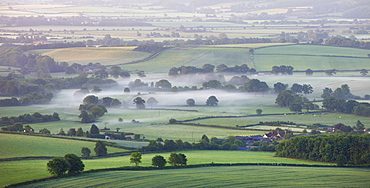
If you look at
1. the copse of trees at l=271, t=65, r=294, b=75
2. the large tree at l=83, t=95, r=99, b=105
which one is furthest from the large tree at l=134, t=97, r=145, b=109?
the copse of trees at l=271, t=65, r=294, b=75

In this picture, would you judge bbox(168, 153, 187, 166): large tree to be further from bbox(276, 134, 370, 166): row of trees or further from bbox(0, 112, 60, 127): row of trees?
bbox(0, 112, 60, 127): row of trees

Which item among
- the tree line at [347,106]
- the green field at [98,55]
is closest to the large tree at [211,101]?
the tree line at [347,106]

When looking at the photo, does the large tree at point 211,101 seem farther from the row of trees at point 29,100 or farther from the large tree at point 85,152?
the large tree at point 85,152

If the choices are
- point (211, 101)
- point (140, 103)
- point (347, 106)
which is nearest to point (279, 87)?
point (211, 101)

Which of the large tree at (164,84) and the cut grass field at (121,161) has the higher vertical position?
the large tree at (164,84)

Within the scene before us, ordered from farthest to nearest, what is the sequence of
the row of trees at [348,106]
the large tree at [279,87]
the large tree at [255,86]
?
the large tree at [255,86]
the large tree at [279,87]
the row of trees at [348,106]

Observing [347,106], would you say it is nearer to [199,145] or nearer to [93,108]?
[199,145]

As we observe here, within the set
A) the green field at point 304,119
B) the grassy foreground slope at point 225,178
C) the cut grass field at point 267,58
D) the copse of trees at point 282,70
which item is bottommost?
the grassy foreground slope at point 225,178
